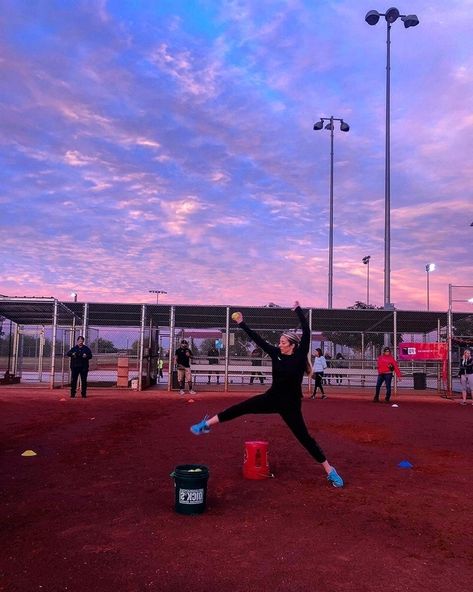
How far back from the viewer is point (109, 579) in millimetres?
3906

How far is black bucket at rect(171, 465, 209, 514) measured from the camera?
5.30m

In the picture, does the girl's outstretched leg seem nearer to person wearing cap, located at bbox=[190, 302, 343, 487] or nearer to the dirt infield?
person wearing cap, located at bbox=[190, 302, 343, 487]

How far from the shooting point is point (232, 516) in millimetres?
5383

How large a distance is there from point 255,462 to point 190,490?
1834mm

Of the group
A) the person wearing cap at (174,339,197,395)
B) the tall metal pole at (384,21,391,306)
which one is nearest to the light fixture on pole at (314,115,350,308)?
the tall metal pole at (384,21,391,306)

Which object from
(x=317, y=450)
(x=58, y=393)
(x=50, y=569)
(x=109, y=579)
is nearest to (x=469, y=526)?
(x=317, y=450)

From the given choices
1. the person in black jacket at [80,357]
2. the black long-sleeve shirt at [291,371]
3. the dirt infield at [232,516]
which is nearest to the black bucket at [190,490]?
the dirt infield at [232,516]

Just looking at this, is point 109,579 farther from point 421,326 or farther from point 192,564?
point 421,326

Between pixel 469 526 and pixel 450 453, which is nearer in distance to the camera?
pixel 469 526

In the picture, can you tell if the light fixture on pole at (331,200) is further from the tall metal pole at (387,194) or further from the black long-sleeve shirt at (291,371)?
the black long-sleeve shirt at (291,371)

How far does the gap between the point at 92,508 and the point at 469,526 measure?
383 cm

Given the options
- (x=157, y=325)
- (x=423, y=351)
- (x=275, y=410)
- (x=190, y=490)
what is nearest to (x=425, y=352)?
(x=423, y=351)

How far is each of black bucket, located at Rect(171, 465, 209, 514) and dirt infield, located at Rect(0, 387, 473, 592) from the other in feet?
0.37

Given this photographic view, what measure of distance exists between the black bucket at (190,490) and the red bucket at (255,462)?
5.47 feet
